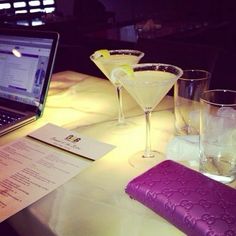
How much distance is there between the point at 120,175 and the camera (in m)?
0.66

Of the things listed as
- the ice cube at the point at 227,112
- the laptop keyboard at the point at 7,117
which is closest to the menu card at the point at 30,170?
the laptop keyboard at the point at 7,117

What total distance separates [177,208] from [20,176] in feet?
1.04

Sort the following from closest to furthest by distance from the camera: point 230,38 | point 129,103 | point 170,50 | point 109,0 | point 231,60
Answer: point 129,103 → point 170,50 → point 231,60 → point 230,38 → point 109,0

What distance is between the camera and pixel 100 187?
627 mm

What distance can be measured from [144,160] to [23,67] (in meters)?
0.52

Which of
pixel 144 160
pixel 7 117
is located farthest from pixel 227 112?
pixel 7 117

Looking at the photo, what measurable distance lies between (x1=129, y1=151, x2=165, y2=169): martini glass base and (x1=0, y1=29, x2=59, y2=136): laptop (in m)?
0.35

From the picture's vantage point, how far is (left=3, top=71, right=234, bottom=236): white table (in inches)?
20.7

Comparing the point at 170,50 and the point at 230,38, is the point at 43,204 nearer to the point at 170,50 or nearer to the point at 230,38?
the point at 170,50

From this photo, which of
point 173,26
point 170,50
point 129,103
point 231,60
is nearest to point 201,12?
point 173,26

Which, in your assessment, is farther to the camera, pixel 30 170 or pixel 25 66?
pixel 25 66

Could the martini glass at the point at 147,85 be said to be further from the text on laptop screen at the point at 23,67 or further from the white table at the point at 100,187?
the text on laptop screen at the point at 23,67

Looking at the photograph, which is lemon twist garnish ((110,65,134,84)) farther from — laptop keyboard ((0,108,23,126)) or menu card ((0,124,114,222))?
laptop keyboard ((0,108,23,126))

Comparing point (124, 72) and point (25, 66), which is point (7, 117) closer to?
point (25, 66)
